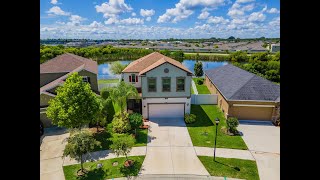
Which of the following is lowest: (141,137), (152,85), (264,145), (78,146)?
(264,145)

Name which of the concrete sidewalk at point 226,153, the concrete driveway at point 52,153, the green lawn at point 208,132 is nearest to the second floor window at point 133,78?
the green lawn at point 208,132

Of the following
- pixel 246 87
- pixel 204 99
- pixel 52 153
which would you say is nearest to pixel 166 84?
pixel 204 99

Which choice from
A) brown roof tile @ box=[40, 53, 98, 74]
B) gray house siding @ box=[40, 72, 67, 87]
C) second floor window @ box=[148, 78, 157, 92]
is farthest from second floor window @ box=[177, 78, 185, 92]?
gray house siding @ box=[40, 72, 67, 87]

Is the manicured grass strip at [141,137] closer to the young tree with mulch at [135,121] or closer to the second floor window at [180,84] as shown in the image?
the young tree with mulch at [135,121]

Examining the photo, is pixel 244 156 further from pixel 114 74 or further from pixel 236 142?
pixel 114 74

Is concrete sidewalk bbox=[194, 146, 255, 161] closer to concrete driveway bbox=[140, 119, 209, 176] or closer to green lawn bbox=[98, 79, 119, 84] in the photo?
concrete driveway bbox=[140, 119, 209, 176]

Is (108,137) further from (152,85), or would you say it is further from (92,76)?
(92,76)
